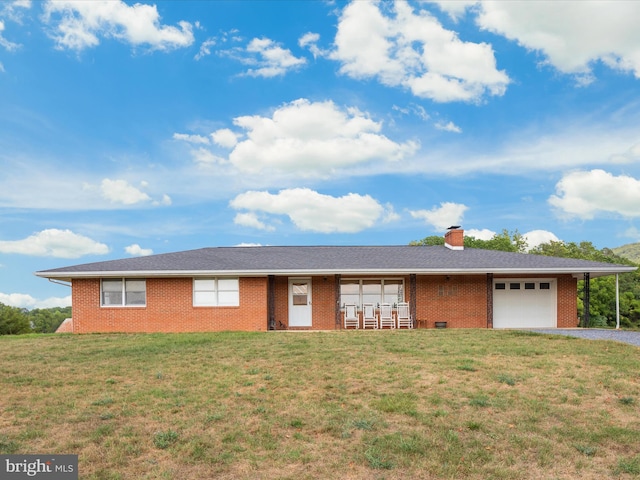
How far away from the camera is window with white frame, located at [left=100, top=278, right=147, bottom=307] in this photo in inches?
738

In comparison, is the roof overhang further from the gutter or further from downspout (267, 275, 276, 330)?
downspout (267, 275, 276, 330)

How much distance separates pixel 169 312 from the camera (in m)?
18.6

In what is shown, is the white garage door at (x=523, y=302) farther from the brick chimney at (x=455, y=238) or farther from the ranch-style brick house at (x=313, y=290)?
the brick chimney at (x=455, y=238)

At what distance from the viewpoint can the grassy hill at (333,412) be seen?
5508mm

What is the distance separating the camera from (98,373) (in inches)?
397

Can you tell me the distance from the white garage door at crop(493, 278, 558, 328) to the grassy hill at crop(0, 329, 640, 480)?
26.0ft

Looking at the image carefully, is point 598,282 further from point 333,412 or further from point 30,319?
point 30,319

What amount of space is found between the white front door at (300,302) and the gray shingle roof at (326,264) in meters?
0.87

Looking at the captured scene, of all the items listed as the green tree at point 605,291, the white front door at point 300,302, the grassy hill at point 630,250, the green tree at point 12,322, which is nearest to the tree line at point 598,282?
the green tree at point 605,291

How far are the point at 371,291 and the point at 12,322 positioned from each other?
48.0m

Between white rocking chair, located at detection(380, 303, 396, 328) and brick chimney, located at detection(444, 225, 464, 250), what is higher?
A: brick chimney, located at detection(444, 225, 464, 250)

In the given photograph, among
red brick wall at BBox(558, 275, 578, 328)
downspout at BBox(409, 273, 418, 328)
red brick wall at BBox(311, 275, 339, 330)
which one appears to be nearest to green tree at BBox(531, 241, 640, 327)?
red brick wall at BBox(558, 275, 578, 328)

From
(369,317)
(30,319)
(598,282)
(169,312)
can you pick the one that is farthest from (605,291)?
(30,319)

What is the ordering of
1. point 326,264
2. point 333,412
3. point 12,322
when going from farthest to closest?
1. point 12,322
2. point 326,264
3. point 333,412
